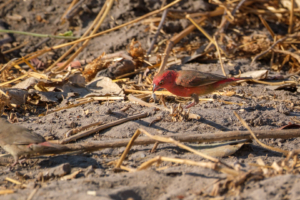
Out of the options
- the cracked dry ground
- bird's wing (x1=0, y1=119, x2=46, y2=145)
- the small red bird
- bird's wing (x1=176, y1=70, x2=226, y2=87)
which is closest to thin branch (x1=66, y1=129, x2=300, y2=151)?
the cracked dry ground

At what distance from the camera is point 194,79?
382 cm

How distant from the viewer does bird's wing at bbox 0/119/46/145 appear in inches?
109

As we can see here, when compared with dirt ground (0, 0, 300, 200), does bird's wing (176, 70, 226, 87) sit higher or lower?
higher

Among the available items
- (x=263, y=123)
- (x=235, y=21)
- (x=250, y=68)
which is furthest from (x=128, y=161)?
(x=235, y=21)

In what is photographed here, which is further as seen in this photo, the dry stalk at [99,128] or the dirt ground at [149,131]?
the dry stalk at [99,128]

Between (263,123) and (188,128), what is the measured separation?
0.77 meters

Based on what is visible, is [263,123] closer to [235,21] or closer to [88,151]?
[88,151]

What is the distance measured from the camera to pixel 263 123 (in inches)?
136

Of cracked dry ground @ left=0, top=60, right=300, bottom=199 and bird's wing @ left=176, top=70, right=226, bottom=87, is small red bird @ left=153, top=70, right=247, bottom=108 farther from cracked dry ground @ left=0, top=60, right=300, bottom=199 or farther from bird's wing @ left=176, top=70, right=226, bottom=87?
cracked dry ground @ left=0, top=60, right=300, bottom=199

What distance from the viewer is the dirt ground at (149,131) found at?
87.2 inches

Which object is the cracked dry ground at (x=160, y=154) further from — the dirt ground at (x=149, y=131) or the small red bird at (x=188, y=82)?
the small red bird at (x=188, y=82)

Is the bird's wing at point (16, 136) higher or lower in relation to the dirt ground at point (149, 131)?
higher

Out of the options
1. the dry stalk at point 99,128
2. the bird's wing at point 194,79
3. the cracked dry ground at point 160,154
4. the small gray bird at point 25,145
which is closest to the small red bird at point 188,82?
the bird's wing at point 194,79

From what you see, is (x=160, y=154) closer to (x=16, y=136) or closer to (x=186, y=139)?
(x=186, y=139)
